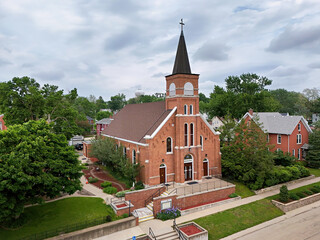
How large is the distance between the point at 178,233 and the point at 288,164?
73.2 ft

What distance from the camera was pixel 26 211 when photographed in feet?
58.3

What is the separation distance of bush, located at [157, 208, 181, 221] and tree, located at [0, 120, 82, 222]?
720 cm

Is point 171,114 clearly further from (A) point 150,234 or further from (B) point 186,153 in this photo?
(A) point 150,234

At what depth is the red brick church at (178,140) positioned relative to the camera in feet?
76.5

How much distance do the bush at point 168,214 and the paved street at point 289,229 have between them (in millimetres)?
4385

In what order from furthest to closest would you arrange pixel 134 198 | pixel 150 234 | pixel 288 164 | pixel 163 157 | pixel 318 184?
pixel 288 164 → pixel 318 184 → pixel 163 157 → pixel 134 198 → pixel 150 234

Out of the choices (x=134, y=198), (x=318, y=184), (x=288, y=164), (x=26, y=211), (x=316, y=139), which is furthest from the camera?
(x=316, y=139)

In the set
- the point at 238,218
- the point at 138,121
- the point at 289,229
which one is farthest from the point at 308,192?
the point at 138,121

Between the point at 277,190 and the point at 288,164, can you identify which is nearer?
the point at 277,190

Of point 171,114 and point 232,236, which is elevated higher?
point 171,114

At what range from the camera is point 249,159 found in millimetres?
25156

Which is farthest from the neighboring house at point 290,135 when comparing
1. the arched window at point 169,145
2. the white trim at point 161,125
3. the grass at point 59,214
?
the grass at point 59,214

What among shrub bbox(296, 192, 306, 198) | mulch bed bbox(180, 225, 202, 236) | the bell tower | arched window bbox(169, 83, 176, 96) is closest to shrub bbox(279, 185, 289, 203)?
shrub bbox(296, 192, 306, 198)

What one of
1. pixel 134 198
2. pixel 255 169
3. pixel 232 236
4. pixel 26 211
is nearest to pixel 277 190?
pixel 255 169
